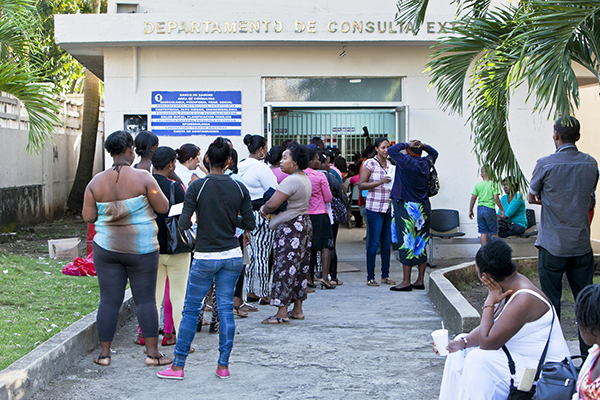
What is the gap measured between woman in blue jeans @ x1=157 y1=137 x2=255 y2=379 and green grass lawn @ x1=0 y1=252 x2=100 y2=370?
126 cm

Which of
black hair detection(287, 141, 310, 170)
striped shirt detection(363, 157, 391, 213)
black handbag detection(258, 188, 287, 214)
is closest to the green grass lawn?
black handbag detection(258, 188, 287, 214)

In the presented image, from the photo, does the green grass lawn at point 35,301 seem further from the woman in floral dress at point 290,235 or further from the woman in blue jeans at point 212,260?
the woman in floral dress at point 290,235

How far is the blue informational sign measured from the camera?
10.9 meters

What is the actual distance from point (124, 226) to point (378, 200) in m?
4.23

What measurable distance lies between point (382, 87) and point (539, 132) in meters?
2.82

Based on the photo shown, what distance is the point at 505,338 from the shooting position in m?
3.49

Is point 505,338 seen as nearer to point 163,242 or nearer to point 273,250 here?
point 163,242

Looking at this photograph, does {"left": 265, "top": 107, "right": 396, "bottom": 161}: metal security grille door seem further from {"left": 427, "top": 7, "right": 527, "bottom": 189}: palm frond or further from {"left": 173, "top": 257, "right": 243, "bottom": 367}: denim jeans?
{"left": 173, "top": 257, "right": 243, "bottom": 367}: denim jeans

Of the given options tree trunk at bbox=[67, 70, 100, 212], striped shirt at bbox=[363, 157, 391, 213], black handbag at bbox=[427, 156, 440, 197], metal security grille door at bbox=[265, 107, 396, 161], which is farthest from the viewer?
tree trunk at bbox=[67, 70, 100, 212]

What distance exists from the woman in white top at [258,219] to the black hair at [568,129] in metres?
2.90

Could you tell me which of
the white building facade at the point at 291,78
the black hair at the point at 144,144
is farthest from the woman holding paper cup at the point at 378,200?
the black hair at the point at 144,144

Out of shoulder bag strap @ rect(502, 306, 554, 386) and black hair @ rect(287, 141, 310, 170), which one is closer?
shoulder bag strap @ rect(502, 306, 554, 386)

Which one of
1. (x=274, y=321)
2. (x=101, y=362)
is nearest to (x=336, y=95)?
(x=274, y=321)

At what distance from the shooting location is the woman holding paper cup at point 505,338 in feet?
11.4
